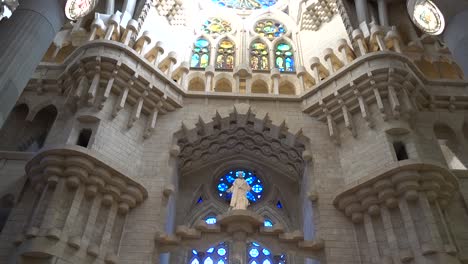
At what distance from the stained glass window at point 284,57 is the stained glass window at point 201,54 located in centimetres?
251

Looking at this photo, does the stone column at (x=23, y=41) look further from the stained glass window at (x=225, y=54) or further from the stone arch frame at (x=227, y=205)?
the stained glass window at (x=225, y=54)

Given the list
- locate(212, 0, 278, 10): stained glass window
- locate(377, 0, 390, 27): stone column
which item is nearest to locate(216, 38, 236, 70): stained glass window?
locate(212, 0, 278, 10): stained glass window

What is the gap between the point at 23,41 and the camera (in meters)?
6.36

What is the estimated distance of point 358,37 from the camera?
13.3 m

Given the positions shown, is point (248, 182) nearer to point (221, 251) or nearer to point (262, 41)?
point (221, 251)

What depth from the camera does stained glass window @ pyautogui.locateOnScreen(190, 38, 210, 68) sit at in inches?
612

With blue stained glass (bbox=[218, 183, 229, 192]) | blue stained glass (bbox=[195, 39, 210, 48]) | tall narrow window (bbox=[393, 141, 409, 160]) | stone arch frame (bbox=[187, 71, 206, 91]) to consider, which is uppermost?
blue stained glass (bbox=[195, 39, 210, 48])

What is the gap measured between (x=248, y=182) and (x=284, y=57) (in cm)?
474

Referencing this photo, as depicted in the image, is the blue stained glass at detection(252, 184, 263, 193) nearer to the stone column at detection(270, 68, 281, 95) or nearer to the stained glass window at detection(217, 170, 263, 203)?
the stained glass window at detection(217, 170, 263, 203)

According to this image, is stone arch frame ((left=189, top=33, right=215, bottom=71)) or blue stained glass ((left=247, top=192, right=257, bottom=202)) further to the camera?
stone arch frame ((left=189, top=33, right=215, bottom=71))

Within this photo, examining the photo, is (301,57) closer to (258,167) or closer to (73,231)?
(258,167)

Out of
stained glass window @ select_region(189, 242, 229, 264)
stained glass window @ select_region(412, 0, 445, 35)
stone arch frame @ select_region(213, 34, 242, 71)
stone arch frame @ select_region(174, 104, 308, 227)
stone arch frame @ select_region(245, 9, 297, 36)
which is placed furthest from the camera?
stone arch frame @ select_region(245, 9, 297, 36)

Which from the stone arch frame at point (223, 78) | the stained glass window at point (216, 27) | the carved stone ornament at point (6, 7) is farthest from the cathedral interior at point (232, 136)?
the stained glass window at point (216, 27)

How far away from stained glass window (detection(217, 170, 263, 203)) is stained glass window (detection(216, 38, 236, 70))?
3.68m
